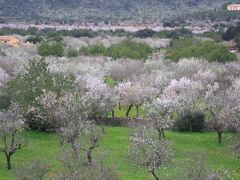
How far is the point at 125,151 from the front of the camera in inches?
1748

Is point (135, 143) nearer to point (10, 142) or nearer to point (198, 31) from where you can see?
point (10, 142)

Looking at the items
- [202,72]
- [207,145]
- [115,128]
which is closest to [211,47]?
[202,72]

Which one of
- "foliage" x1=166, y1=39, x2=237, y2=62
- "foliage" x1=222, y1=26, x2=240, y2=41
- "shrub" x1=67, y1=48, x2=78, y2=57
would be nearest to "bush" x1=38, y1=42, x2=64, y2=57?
"shrub" x1=67, y1=48, x2=78, y2=57

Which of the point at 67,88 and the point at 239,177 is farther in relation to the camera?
the point at 67,88

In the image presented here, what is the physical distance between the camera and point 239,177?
37156 mm

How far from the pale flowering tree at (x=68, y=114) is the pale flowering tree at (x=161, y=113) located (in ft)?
18.7

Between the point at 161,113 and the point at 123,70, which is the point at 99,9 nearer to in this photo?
the point at 123,70

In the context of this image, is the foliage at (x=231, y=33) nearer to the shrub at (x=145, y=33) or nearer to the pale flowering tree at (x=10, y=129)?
the shrub at (x=145, y=33)

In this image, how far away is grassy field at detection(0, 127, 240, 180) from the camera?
126 ft

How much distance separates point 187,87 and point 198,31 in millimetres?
79488

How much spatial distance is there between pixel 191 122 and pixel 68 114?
1407 cm

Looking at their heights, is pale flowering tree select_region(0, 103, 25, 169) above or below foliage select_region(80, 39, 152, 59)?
above

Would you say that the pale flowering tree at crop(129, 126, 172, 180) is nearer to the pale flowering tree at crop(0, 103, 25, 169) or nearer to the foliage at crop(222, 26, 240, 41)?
the pale flowering tree at crop(0, 103, 25, 169)

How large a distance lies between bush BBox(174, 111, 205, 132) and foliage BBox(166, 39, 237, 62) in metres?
29.3
